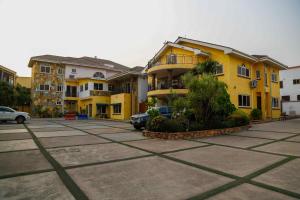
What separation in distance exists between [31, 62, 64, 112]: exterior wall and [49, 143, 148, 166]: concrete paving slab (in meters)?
30.7

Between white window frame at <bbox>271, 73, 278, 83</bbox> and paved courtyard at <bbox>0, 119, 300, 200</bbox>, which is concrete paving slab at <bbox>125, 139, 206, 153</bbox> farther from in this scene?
white window frame at <bbox>271, 73, 278, 83</bbox>

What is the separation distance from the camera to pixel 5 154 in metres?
6.95

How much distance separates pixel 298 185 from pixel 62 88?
3806 centimetres

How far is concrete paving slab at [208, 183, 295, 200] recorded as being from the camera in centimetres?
355

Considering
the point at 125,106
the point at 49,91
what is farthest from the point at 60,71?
the point at 125,106

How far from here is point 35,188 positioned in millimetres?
3967

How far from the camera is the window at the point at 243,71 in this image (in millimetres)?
19780

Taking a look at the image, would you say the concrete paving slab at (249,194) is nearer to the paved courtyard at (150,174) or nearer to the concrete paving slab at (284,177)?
the paved courtyard at (150,174)

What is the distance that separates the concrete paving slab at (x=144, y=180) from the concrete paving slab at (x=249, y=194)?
1.19ft

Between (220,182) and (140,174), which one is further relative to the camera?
(140,174)

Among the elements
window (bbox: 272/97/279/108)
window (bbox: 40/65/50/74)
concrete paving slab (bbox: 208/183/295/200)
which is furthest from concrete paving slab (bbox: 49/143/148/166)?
window (bbox: 40/65/50/74)

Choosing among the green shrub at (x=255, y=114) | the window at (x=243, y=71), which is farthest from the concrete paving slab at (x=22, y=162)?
the green shrub at (x=255, y=114)

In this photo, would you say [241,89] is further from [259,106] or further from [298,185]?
[298,185]

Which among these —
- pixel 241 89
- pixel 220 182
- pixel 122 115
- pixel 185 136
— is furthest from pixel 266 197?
pixel 122 115
